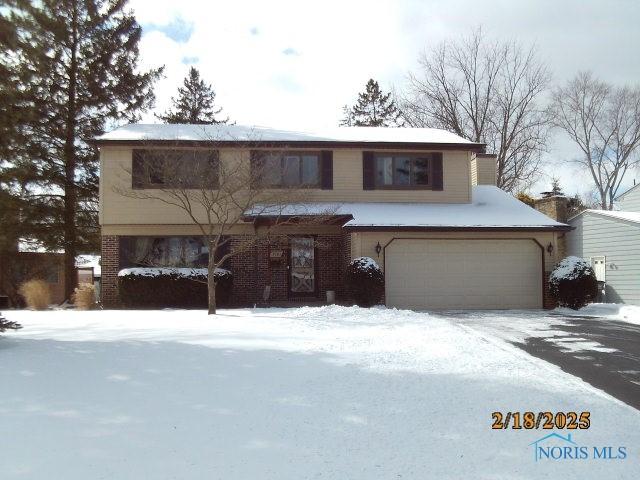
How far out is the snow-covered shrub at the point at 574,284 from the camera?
15.6 metres

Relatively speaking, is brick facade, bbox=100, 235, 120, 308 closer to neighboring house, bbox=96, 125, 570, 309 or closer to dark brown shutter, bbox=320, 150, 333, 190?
neighboring house, bbox=96, 125, 570, 309

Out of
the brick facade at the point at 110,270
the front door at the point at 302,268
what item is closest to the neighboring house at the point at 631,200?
the front door at the point at 302,268

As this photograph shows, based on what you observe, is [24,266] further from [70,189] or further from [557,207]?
[557,207]

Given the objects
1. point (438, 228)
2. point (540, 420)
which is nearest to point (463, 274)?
point (438, 228)

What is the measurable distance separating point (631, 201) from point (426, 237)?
1151 cm

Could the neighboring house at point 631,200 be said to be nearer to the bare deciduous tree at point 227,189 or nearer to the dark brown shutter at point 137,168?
the bare deciduous tree at point 227,189

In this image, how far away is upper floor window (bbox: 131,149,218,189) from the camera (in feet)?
47.8

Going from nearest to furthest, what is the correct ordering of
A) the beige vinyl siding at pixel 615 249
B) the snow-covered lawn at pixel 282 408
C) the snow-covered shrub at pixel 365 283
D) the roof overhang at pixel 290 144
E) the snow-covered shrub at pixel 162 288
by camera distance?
the snow-covered lawn at pixel 282 408
the snow-covered shrub at pixel 365 283
the snow-covered shrub at pixel 162 288
the roof overhang at pixel 290 144
the beige vinyl siding at pixel 615 249

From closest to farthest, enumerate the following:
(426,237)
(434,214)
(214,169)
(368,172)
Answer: (214,169) < (426,237) < (434,214) < (368,172)

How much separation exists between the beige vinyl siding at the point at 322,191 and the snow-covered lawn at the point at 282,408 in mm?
9240

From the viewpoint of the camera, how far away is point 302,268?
18062 mm

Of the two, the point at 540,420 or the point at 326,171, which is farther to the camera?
the point at 326,171

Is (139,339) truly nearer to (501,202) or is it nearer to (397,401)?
(397,401)

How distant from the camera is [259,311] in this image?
44.2 feet
